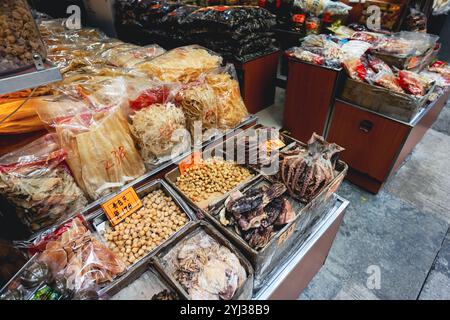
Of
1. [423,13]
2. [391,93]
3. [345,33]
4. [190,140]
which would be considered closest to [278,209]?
[190,140]

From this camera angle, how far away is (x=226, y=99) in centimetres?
165

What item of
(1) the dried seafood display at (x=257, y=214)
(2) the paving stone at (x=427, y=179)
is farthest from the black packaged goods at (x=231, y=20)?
(2) the paving stone at (x=427, y=179)

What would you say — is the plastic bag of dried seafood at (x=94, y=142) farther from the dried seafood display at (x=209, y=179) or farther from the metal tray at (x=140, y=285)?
the metal tray at (x=140, y=285)

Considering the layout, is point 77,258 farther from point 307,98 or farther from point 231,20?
point 307,98

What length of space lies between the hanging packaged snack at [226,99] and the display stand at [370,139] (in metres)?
1.07

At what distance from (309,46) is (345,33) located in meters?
0.49

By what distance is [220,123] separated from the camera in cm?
163

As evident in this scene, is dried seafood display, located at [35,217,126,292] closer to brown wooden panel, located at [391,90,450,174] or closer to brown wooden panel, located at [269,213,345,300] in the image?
brown wooden panel, located at [269,213,345,300]

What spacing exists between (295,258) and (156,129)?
0.92 meters

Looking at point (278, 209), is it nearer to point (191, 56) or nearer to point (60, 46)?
point (191, 56)

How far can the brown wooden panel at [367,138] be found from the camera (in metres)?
2.01

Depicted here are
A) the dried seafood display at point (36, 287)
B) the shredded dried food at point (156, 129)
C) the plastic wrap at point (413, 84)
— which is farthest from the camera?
the plastic wrap at point (413, 84)

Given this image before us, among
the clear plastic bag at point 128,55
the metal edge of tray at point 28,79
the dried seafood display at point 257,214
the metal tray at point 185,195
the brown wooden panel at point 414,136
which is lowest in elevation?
the brown wooden panel at point 414,136
